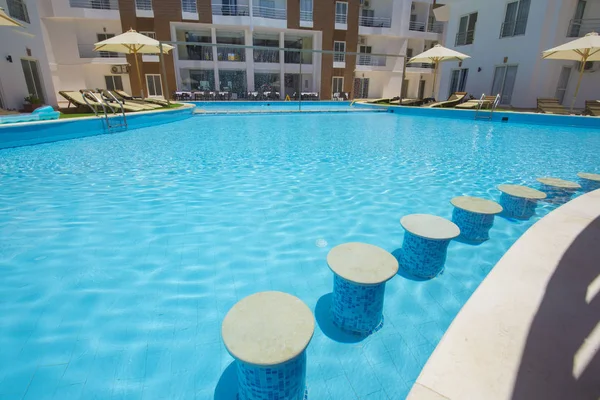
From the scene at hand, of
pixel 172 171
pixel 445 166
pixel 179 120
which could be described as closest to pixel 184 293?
pixel 172 171

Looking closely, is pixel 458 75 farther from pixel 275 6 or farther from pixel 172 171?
pixel 172 171

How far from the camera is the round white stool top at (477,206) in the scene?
9.77 ft

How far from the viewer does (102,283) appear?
2.50 metres

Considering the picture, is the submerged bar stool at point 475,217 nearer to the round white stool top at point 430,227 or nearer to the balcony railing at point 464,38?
the round white stool top at point 430,227

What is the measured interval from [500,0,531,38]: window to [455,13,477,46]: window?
1.87 metres

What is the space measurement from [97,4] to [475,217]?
28.0m

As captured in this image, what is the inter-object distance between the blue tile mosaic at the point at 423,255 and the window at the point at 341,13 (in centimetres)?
2685

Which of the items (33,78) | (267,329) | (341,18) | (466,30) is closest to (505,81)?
(466,30)

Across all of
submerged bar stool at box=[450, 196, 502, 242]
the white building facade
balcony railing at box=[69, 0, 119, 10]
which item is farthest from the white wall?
the white building facade

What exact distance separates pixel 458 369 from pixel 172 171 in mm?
5220

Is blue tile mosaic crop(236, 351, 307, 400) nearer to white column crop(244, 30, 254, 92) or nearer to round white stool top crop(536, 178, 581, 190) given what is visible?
round white stool top crop(536, 178, 581, 190)

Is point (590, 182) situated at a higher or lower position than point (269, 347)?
A: lower

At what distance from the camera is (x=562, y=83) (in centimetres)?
1505

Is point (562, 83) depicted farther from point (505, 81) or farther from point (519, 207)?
point (519, 207)
